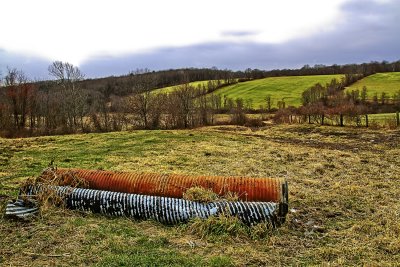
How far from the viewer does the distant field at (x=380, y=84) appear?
254 feet

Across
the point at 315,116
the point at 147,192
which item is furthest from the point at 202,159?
the point at 315,116

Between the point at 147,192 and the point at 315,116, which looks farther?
the point at 315,116

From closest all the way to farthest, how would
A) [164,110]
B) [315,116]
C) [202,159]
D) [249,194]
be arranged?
1. [249,194]
2. [202,159]
3. [315,116]
4. [164,110]

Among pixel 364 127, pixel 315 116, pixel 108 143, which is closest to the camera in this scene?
pixel 108 143

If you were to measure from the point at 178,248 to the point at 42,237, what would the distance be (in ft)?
8.54

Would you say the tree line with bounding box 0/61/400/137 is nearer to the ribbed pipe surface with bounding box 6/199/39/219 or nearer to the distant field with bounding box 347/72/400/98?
the distant field with bounding box 347/72/400/98

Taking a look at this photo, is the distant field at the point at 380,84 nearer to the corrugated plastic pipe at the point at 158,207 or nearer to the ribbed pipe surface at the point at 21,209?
the corrugated plastic pipe at the point at 158,207

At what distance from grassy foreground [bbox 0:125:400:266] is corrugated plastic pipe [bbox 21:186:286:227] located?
0.23 m

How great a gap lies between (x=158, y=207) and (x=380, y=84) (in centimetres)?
8891

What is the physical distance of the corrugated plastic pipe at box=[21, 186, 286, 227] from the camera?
25.0 ft

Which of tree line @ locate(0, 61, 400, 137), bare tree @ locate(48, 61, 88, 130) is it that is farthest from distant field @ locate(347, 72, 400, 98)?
bare tree @ locate(48, 61, 88, 130)

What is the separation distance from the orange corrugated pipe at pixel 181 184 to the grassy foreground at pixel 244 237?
0.84 metres

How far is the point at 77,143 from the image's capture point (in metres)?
24.2

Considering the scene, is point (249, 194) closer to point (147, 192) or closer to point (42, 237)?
point (147, 192)
